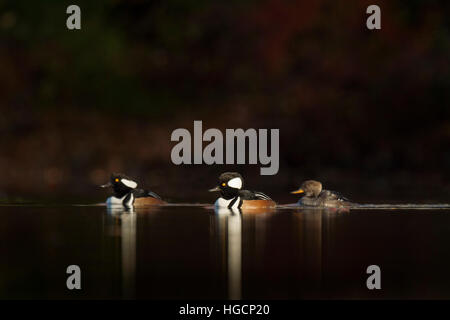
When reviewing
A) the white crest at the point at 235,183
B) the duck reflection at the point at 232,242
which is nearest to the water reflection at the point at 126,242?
the duck reflection at the point at 232,242

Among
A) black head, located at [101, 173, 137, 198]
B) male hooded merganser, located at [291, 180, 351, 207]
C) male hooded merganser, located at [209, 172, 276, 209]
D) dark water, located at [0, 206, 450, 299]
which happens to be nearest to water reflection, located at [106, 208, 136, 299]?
dark water, located at [0, 206, 450, 299]

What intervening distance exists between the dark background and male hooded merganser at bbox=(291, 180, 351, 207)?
20.1ft

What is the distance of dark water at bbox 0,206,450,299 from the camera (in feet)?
37.8

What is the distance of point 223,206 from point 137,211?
164 cm

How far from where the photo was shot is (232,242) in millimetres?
14977

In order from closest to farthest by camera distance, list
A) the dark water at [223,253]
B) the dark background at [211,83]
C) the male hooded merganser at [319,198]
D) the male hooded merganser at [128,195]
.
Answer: the dark water at [223,253] < the male hooded merganser at [319,198] < the male hooded merganser at [128,195] < the dark background at [211,83]

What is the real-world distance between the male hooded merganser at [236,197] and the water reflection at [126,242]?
5.70 feet

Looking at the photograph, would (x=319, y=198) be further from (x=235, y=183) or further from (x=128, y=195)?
(x=128, y=195)

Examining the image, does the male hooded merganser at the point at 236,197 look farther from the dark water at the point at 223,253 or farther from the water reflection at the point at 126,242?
the water reflection at the point at 126,242

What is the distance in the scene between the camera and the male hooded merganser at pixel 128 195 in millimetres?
20578

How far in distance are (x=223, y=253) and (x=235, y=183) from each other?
5.99m

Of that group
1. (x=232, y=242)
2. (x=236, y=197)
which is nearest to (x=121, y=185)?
(x=236, y=197)

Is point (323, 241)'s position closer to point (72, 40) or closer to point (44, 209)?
point (44, 209)

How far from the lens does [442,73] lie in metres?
32.7
